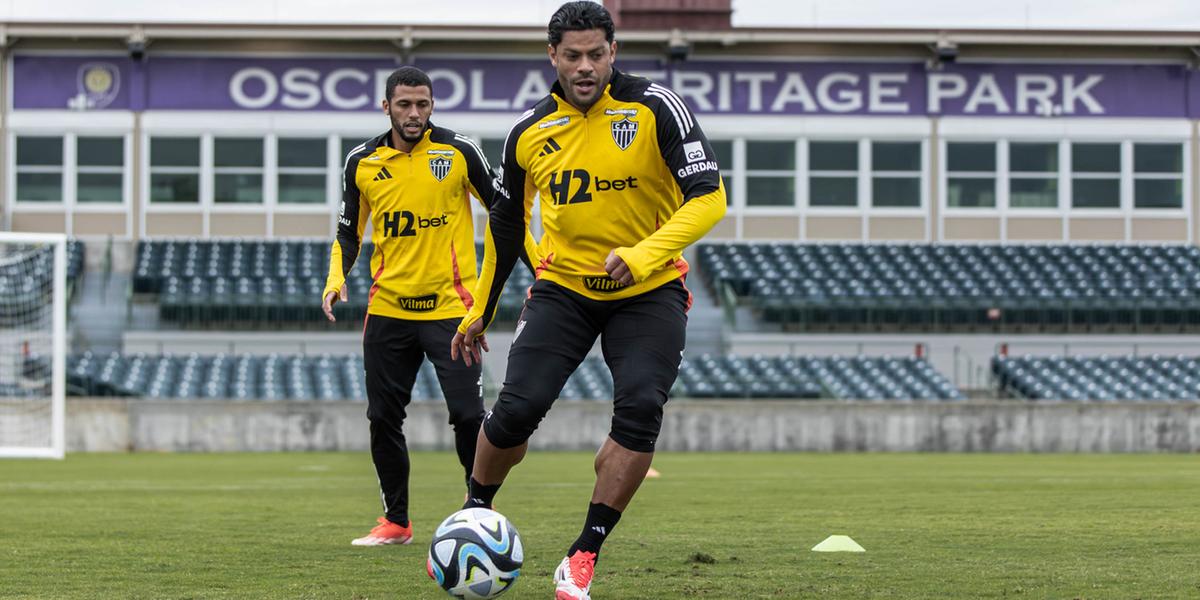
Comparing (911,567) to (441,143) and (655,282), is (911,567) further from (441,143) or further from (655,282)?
(441,143)

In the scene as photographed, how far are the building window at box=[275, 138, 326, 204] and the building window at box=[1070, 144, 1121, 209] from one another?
16281 mm

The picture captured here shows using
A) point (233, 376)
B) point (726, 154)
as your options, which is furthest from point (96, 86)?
point (726, 154)

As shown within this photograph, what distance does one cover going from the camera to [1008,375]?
30.1 metres

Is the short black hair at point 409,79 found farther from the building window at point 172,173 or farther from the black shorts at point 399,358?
the building window at point 172,173

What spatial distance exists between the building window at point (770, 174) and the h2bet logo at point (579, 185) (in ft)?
99.5

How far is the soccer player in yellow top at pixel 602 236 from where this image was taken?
6.28 meters

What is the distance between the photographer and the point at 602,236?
6.47 m

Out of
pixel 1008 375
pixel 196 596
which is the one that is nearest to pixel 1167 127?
pixel 1008 375

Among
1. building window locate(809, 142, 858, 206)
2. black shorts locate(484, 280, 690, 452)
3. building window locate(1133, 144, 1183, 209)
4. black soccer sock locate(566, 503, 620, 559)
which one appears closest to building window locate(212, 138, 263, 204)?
building window locate(809, 142, 858, 206)

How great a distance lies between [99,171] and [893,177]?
16.8 meters

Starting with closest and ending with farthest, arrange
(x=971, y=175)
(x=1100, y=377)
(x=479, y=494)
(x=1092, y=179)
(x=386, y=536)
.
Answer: (x=479, y=494) < (x=386, y=536) < (x=1100, y=377) < (x=971, y=175) < (x=1092, y=179)

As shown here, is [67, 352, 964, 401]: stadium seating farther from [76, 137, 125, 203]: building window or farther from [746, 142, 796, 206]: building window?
[746, 142, 796, 206]: building window

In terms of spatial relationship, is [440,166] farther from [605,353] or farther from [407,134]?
[605,353]

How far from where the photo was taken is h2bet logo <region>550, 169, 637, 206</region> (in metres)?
6.44
